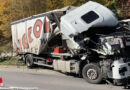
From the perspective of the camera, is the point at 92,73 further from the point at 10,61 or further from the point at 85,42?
the point at 10,61

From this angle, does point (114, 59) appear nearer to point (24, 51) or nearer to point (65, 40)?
point (65, 40)

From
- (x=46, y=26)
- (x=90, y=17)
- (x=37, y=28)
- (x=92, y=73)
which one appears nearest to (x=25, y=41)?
(x=37, y=28)

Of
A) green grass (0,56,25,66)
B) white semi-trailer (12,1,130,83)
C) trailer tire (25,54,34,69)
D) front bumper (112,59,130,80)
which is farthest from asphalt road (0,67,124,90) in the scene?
→ green grass (0,56,25,66)

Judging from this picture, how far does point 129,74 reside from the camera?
21.4 ft

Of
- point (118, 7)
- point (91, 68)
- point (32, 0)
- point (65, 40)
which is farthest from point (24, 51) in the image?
point (118, 7)

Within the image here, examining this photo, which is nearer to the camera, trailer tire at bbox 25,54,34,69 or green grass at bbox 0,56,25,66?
trailer tire at bbox 25,54,34,69

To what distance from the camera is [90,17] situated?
7.45 metres

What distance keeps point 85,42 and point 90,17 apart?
1.10 metres

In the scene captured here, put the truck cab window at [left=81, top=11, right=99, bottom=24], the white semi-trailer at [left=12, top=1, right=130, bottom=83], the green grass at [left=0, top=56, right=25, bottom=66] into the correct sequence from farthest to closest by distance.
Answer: the green grass at [left=0, top=56, right=25, bottom=66]
the truck cab window at [left=81, top=11, right=99, bottom=24]
the white semi-trailer at [left=12, top=1, right=130, bottom=83]

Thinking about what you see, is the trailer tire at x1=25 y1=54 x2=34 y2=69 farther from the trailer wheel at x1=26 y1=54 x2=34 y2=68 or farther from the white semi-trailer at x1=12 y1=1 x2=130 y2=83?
the white semi-trailer at x1=12 y1=1 x2=130 y2=83

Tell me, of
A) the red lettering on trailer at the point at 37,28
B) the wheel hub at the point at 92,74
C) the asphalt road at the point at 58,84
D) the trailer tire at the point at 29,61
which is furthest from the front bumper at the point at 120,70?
the trailer tire at the point at 29,61

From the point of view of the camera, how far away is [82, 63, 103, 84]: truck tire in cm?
690

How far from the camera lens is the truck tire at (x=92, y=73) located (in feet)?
22.6

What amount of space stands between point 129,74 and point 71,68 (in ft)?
8.18
